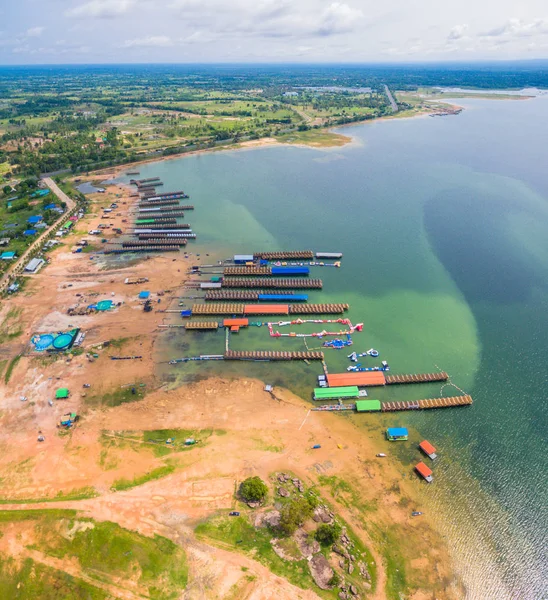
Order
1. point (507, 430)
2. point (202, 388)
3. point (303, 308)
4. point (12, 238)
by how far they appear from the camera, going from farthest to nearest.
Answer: point (12, 238), point (303, 308), point (202, 388), point (507, 430)

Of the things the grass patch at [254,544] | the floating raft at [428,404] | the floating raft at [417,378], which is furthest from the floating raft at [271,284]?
the grass patch at [254,544]

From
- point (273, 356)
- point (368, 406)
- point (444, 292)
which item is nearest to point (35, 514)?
point (273, 356)

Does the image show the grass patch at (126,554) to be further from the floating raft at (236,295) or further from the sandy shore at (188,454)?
the floating raft at (236,295)

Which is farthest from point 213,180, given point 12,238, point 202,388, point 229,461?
point 229,461

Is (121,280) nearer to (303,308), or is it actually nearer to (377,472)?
(303,308)

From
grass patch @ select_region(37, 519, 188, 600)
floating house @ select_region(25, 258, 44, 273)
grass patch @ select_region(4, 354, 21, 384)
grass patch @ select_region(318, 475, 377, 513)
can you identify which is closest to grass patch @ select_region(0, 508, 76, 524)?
grass patch @ select_region(37, 519, 188, 600)
